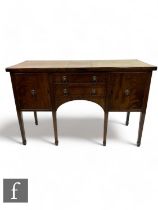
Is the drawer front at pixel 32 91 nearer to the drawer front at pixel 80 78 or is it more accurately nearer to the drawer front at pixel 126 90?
the drawer front at pixel 80 78

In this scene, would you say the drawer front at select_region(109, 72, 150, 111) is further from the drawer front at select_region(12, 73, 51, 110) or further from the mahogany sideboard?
the drawer front at select_region(12, 73, 51, 110)

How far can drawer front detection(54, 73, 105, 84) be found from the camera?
1.75 metres

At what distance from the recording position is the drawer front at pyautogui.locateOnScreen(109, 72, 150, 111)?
1.73m

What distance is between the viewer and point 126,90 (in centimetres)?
180

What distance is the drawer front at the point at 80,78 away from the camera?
5.74 ft

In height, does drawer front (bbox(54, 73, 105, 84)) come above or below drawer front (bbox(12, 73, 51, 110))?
above

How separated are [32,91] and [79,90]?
0.48m

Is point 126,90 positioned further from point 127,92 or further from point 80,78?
point 80,78

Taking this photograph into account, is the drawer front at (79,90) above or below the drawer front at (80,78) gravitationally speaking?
below

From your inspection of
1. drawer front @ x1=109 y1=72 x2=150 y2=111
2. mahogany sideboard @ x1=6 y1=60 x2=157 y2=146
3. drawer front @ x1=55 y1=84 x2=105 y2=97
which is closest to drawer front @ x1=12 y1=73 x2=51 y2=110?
mahogany sideboard @ x1=6 y1=60 x2=157 y2=146

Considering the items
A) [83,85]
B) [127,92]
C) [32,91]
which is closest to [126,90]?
[127,92]

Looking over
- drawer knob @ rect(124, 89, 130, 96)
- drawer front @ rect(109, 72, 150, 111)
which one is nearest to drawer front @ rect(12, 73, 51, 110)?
drawer front @ rect(109, 72, 150, 111)

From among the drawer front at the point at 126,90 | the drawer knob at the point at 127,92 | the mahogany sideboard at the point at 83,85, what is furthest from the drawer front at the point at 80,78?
the drawer knob at the point at 127,92

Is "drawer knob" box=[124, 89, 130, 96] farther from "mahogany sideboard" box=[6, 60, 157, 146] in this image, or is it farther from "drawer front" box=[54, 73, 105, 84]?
"drawer front" box=[54, 73, 105, 84]
